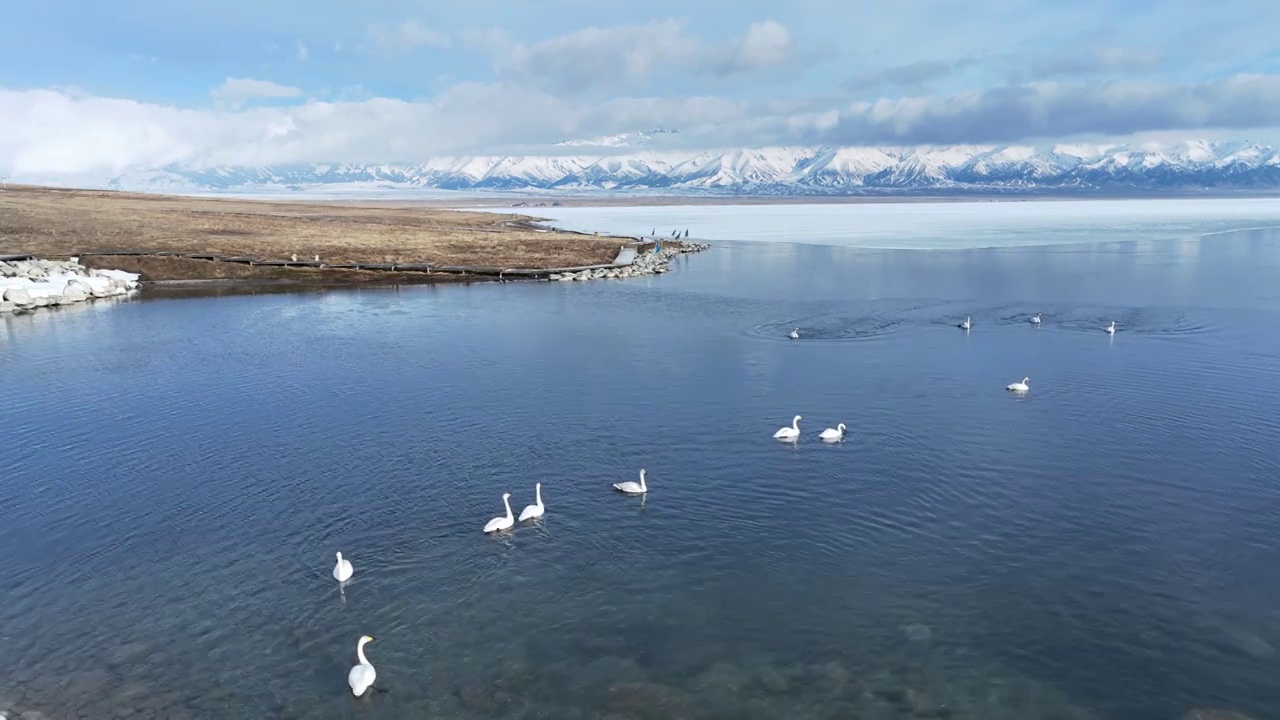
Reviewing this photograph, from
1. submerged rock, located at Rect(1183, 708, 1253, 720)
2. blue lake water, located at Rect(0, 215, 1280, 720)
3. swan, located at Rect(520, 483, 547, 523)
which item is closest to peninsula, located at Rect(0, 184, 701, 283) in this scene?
blue lake water, located at Rect(0, 215, 1280, 720)

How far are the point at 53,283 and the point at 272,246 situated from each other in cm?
3012

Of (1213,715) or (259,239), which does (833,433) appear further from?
(259,239)

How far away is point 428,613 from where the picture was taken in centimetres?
2031

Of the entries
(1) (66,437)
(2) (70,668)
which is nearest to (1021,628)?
(2) (70,668)

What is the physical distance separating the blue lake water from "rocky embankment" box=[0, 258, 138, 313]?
14.5 m

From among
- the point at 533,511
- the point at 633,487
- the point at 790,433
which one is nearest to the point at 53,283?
the point at 533,511

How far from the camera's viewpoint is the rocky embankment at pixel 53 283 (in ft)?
199

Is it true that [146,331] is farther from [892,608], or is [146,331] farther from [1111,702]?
[1111,702]

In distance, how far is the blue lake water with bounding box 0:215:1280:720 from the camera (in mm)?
17875

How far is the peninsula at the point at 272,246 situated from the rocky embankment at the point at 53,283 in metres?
4.44

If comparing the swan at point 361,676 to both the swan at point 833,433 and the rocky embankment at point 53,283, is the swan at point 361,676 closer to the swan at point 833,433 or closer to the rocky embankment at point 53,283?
the swan at point 833,433

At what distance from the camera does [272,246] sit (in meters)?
93.6

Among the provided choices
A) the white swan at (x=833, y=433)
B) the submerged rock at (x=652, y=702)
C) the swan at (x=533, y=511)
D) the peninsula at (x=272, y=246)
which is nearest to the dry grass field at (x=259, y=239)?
the peninsula at (x=272, y=246)

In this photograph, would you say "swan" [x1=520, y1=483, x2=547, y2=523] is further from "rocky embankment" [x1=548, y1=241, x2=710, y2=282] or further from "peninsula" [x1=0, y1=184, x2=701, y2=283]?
"peninsula" [x1=0, y1=184, x2=701, y2=283]
